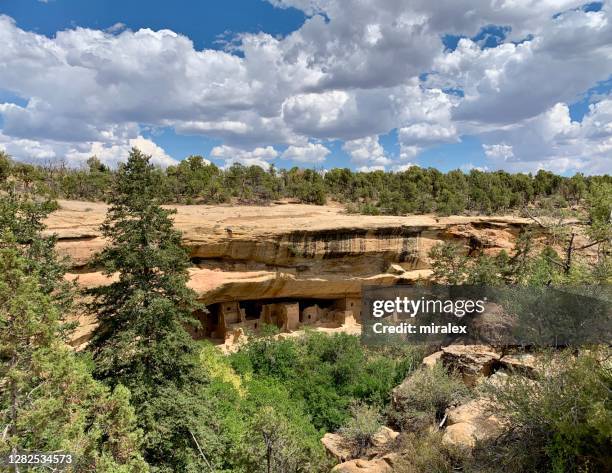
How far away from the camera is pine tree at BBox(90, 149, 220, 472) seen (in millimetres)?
9180

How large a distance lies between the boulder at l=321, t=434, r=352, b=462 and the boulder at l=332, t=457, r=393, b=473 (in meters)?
2.13

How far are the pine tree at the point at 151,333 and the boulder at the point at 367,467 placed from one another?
310 cm

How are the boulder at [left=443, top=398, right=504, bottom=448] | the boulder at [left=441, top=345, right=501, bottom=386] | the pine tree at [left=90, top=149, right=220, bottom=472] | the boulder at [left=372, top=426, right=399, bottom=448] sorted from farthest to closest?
the boulder at [left=441, top=345, right=501, bottom=386], the boulder at [left=372, top=426, right=399, bottom=448], the pine tree at [left=90, top=149, right=220, bottom=472], the boulder at [left=443, top=398, right=504, bottom=448]

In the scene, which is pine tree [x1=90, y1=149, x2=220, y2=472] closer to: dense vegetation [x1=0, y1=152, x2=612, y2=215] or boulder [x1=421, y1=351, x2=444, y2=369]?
boulder [x1=421, y1=351, x2=444, y2=369]

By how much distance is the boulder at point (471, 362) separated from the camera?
13.9 m

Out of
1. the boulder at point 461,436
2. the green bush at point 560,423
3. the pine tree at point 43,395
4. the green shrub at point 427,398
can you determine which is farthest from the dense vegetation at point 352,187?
the green bush at point 560,423

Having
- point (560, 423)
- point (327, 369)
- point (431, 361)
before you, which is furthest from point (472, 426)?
point (327, 369)

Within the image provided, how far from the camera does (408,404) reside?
1311 cm

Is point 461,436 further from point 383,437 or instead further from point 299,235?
point 299,235

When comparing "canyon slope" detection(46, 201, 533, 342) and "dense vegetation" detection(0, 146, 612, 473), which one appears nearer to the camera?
"dense vegetation" detection(0, 146, 612, 473)

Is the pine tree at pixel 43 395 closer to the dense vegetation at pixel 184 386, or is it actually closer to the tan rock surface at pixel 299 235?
the dense vegetation at pixel 184 386

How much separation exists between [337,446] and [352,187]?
104 feet

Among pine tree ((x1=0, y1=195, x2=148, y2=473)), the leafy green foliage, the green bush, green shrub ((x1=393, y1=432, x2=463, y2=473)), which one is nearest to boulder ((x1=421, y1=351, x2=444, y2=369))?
the leafy green foliage

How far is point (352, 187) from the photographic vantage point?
42438 mm
